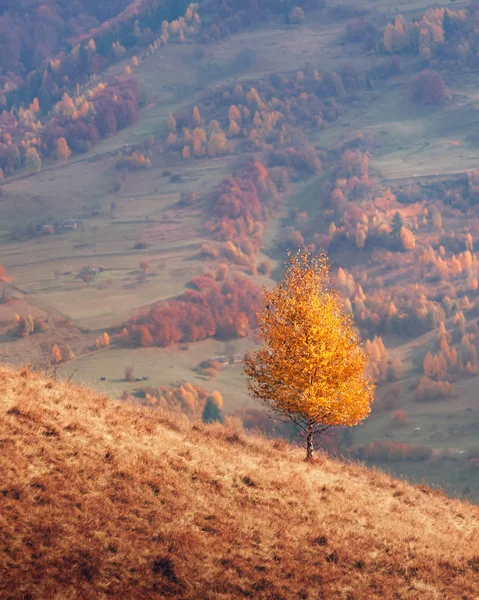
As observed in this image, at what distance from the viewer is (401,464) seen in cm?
16612

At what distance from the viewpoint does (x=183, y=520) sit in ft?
99.5

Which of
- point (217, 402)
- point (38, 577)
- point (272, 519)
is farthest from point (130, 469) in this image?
point (217, 402)

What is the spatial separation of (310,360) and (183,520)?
14.3 meters

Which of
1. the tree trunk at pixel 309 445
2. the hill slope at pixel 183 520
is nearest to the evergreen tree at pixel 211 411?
the tree trunk at pixel 309 445

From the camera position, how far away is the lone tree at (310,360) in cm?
4269

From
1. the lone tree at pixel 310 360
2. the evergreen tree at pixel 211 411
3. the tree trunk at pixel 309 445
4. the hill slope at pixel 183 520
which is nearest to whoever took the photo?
the hill slope at pixel 183 520

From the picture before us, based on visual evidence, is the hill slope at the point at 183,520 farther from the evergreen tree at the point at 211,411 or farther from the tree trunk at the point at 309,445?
the evergreen tree at the point at 211,411

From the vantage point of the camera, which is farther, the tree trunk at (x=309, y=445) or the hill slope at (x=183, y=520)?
the tree trunk at (x=309, y=445)

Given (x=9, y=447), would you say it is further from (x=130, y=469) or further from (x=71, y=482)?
(x=130, y=469)

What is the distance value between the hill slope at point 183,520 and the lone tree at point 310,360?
12.9ft

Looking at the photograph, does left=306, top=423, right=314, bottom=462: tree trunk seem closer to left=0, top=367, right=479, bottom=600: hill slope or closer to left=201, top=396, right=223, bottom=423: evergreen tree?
left=0, top=367, right=479, bottom=600: hill slope

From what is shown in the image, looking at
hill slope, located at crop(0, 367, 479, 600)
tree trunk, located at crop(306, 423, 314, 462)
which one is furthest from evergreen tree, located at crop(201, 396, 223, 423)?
hill slope, located at crop(0, 367, 479, 600)

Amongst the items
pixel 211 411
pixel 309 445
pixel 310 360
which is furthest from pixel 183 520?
pixel 211 411

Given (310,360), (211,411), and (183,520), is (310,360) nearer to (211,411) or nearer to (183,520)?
(183,520)
